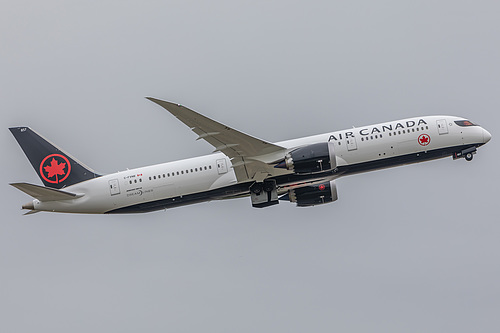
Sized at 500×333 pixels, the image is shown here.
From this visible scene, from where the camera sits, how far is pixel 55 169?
2357 inches

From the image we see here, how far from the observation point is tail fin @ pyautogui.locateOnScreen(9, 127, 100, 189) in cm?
5962

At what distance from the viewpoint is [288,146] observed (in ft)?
187

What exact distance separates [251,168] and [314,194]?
8.02 metres

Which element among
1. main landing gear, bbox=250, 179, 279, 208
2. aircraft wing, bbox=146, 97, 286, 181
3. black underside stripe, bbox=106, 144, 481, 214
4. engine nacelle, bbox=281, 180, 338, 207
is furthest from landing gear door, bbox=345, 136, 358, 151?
engine nacelle, bbox=281, 180, 338, 207

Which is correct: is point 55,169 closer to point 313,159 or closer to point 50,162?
point 50,162

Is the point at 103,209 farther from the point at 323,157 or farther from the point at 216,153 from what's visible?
the point at 323,157

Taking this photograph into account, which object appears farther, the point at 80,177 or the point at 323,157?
the point at 80,177

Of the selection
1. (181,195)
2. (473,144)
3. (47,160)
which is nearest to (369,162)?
(473,144)

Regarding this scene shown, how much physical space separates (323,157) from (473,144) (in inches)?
486

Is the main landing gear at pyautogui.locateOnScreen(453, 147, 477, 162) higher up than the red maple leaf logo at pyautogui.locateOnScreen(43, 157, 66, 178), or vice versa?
the red maple leaf logo at pyautogui.locateOnScreen(43, 157, 66, 178)

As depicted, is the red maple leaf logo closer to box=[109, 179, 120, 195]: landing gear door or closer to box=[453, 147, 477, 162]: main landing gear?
box=[109, 179, 120, 195]: landing gear door

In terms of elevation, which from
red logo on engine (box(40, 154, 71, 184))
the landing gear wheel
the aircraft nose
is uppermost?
red logo on engine (box(40, 154, 71, 184))

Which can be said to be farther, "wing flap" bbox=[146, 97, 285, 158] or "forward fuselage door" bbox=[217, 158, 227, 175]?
"forward fuselage door" bbox=[217, 158, 227, 175]

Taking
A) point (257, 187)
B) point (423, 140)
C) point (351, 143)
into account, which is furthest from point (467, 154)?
point (257, 187)
